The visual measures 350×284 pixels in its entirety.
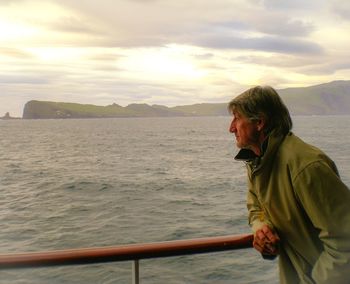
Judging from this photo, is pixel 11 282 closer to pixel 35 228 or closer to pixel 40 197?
pixel 35 228

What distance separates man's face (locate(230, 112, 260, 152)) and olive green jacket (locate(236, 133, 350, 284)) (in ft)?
0.14

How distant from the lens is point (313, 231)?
188cm

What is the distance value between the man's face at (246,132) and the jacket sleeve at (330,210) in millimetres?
325

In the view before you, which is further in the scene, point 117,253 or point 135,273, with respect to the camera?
point 135,273

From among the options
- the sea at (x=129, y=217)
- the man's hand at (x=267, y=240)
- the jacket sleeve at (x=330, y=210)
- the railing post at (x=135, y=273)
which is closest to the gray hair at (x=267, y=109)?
the jacket sleeve at (x=330, y=210)

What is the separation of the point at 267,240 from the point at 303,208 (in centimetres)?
29

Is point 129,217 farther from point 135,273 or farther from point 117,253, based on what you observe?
point 117,253

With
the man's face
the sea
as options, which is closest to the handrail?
the man's face

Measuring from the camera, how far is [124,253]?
83.7 inches

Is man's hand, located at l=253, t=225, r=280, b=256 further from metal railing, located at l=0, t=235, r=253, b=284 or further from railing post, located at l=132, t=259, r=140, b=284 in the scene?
railing post, located at l=132, t=259, r=140, b=284

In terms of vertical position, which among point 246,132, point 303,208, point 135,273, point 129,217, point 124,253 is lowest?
point 129,217

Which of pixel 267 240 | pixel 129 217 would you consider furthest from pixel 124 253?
pixel 129 217

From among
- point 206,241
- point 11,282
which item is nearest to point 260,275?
point 11,282

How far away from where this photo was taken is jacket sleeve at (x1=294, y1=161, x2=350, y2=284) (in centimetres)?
171
